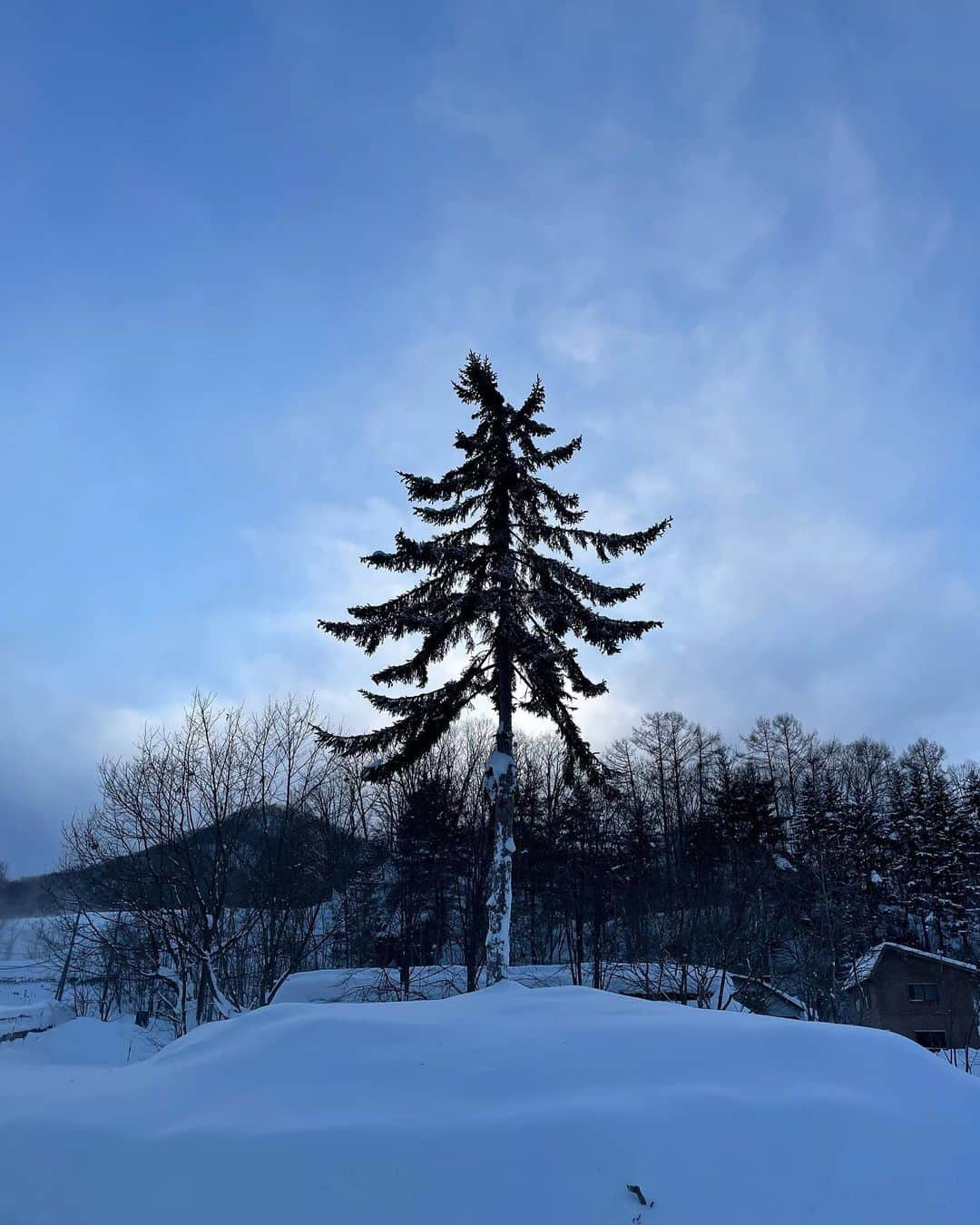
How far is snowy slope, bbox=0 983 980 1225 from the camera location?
3229 millimetres

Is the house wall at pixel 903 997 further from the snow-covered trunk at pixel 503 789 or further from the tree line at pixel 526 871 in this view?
the snow-covered trunk at pixel 503 789

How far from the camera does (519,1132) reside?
139 inches

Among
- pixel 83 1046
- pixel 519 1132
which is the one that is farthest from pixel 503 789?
pixel 83 1046

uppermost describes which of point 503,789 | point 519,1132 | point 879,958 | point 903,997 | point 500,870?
point 503,789

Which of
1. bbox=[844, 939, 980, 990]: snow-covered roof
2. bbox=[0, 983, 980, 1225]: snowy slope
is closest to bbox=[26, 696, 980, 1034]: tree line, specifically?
bbox=[844, 939, 980, 990]: snow-covered roof

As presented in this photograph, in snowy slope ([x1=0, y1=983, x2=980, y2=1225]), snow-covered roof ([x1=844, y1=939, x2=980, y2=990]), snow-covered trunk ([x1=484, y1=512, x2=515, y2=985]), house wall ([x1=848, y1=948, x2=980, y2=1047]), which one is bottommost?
house wall ([x1=848, y1=948, x2=980, y2=1047])

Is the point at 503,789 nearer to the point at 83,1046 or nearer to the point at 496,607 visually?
the point at 496,607

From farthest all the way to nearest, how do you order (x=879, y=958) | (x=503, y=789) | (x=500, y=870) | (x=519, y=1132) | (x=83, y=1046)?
(x=879, y=958) → (x=83, y=1046) → (x=503, y=789) → (x=500, y=870) → (x=519, y=1132)

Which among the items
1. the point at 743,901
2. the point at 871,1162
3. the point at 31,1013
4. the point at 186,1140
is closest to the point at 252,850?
the point at 31,1013

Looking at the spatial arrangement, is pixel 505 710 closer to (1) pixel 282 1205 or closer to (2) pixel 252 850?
(2) pixel 252 850

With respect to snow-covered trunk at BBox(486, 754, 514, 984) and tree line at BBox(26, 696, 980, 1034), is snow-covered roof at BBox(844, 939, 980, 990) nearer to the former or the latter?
tree line at BBox(26, 696, 980, 1034)

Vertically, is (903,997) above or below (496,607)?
below

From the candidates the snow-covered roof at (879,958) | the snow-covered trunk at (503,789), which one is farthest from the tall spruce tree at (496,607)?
the snow-covered roof at (879,958)

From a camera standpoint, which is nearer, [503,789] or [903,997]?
[503,789]
